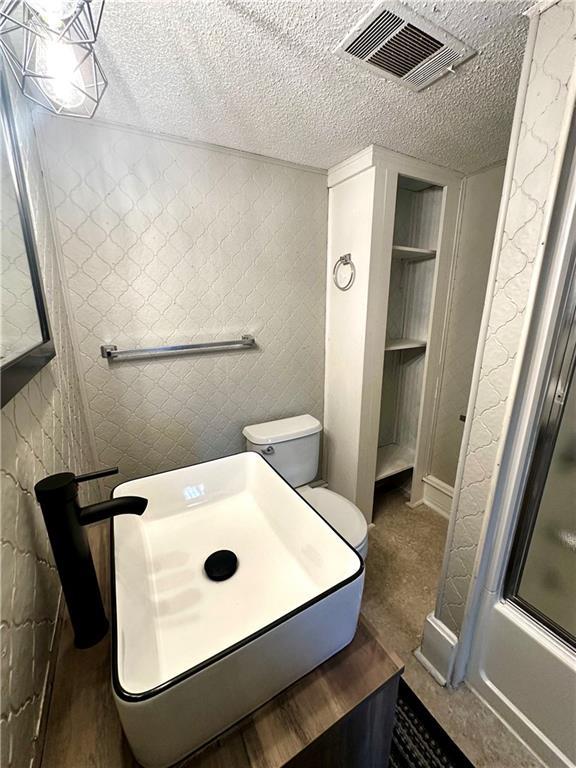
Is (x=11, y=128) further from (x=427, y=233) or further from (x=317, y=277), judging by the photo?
(x=427, y=233)

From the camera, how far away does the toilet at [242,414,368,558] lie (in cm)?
149

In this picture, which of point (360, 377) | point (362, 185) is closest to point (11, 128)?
point (362, 185)

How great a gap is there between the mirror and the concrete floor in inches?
34.5

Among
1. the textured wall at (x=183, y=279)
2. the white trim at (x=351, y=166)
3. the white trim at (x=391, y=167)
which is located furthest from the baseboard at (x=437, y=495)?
the white trim at (x=351, y=166)

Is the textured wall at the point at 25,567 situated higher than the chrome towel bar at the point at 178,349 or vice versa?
the chrome towel bar at the point at 178,349

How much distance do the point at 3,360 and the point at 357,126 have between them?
145cm

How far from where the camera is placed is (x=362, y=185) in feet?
4.93

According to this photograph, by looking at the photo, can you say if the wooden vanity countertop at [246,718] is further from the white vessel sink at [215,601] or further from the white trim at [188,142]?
the white trim at [188,142]

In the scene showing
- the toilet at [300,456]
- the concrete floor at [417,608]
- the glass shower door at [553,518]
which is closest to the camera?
the glass shower door at [553,518]

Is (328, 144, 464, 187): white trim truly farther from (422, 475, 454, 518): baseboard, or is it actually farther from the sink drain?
(422, 475, 454, 518): baseboard

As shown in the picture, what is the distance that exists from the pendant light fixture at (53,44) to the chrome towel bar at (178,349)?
0.80 metres

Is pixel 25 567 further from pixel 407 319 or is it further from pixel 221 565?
pixel 407 319

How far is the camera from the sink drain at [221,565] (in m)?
0.70

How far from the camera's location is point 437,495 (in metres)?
2.13
